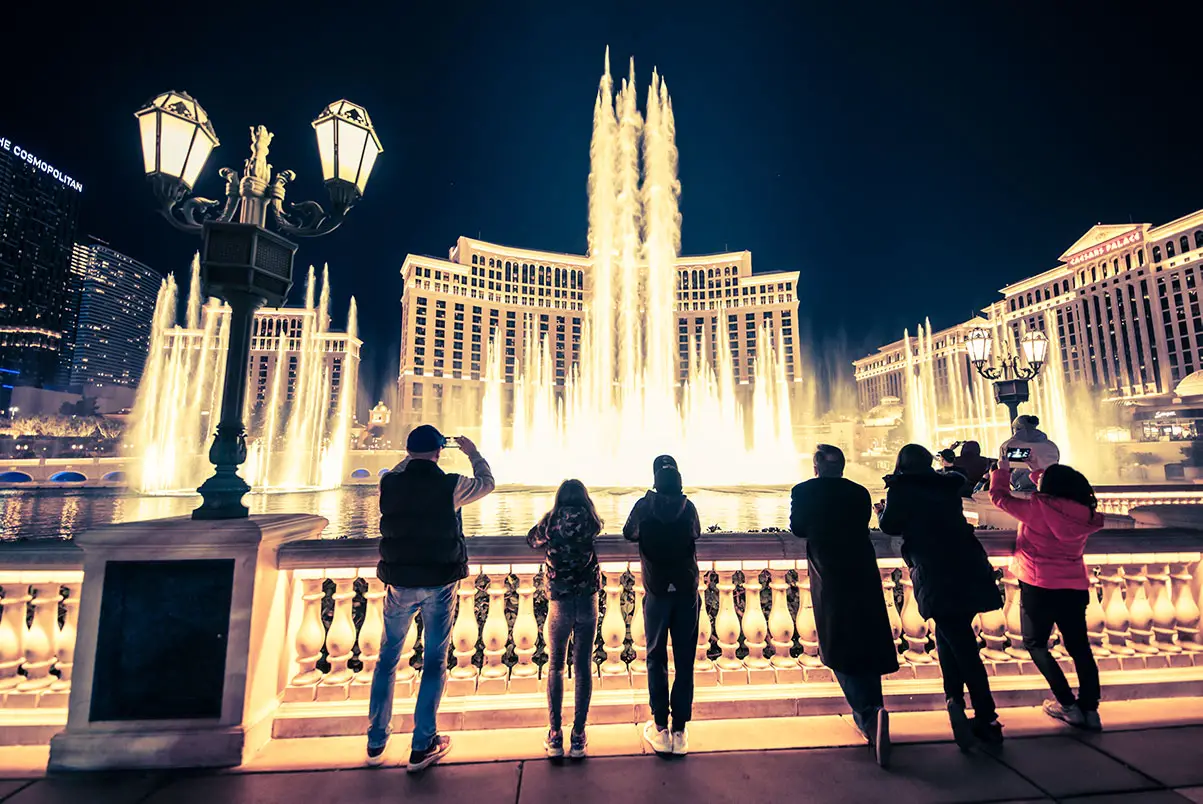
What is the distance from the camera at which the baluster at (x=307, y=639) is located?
12.0 feet

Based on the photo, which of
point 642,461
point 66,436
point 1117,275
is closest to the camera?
point 642,461

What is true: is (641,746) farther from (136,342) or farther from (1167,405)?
(136,342)

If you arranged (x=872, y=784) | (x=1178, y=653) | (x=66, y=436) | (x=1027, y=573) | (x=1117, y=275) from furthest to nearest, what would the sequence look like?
(x=1117, y=275)
(x=66, y=436)
(x=1178, y=653)
(x=1027, y=573)
(x=872, y=784)

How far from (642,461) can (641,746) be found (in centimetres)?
2346

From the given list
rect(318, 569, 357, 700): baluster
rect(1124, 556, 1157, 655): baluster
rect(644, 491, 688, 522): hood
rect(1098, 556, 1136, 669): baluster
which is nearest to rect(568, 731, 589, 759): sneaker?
rect(644, 491, 688, 522): hood

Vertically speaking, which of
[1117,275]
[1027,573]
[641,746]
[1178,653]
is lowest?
[641,746]

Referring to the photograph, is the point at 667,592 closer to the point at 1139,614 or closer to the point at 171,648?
the point at 171,648

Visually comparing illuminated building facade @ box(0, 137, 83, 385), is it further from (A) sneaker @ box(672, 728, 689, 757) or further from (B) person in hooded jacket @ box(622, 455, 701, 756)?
(A) sneaker @ box(672, 728, 689, 757)

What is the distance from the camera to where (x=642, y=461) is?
26.7 m

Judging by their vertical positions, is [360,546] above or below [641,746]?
above

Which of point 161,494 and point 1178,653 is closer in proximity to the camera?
point 1178,653

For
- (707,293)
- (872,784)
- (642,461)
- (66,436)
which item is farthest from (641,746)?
(707,293)

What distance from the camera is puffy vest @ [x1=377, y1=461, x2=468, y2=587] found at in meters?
3.20

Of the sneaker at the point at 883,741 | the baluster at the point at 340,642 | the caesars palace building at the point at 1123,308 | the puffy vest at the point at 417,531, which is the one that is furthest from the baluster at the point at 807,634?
the caesars palace building at the point at 1123,308
